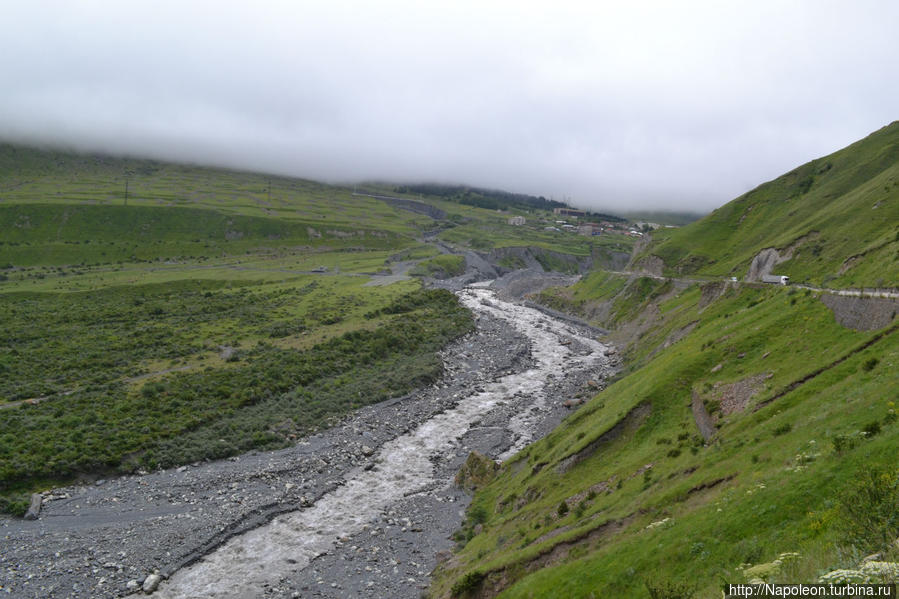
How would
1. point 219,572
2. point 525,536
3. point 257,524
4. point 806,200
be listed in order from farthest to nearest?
point 806,200
point 257,524
point 219,572
point 525,536

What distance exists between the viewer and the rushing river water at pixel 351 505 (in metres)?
30.1

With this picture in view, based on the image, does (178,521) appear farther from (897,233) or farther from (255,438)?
(897,233)

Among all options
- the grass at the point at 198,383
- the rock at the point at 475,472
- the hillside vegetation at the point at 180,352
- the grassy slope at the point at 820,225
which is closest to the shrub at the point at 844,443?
the grassy slope at the point at 820,225

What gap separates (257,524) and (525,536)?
19508mm

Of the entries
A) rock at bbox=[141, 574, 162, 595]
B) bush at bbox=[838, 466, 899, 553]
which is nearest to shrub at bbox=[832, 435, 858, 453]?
bush at bbox=[838, 466, 899, 553]

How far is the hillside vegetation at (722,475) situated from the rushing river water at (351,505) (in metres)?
7.03

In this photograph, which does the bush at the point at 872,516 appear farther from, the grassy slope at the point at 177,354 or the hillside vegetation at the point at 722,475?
the grassy slope at the point at 177,354

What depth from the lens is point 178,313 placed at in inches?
3976

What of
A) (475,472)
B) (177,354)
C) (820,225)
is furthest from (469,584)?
(820,225)

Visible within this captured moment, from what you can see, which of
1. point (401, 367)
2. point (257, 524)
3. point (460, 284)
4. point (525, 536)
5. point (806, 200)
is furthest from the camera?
point (460, 284)

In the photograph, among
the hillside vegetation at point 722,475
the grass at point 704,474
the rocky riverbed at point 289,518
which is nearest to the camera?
the hillside vegetation at point 722,475

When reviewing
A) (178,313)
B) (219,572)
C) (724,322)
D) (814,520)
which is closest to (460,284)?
(178,313)

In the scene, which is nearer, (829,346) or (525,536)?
(525,536)

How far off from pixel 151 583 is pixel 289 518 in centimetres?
941
